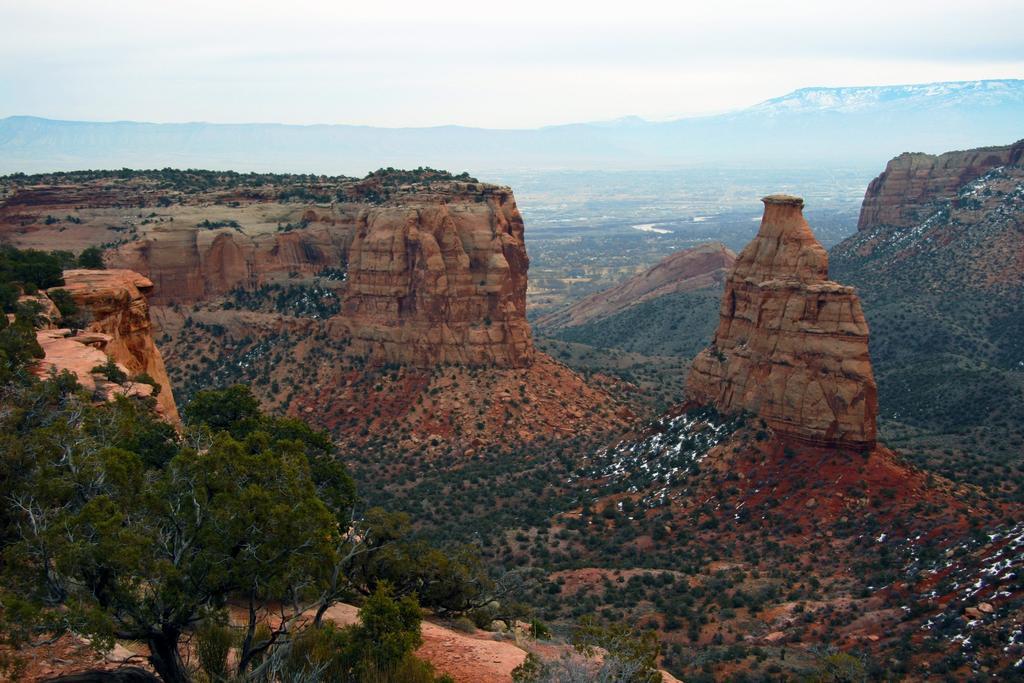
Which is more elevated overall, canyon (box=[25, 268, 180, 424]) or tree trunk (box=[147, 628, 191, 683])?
canyon (box=[25, 268, 180, 424])

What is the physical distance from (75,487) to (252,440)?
179 inches

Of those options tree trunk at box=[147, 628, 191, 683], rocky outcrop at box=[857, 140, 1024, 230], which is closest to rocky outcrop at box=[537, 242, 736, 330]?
rocky outcrop at box=[857, 140, 1024, 230]

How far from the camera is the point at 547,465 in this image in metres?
47.6

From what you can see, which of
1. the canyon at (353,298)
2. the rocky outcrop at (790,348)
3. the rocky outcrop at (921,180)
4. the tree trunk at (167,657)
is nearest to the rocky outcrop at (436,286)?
the canyon at (353,298)

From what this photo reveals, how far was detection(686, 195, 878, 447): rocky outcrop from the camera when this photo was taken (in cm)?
3750

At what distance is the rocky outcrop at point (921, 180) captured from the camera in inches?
3939

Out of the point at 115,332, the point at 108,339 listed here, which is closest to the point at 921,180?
the point at 115,332

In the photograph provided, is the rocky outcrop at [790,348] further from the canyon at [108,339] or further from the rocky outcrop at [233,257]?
the rocky outcrop at [233,257]

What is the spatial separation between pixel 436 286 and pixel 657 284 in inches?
2729

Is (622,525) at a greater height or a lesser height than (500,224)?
lesser

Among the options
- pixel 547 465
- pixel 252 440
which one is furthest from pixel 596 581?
pixel 252 440

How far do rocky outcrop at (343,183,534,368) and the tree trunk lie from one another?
3887 centimetres

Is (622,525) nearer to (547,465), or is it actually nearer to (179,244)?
(547,465)

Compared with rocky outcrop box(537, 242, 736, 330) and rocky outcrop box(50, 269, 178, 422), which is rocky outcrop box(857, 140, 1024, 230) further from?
rocky outcrop box(50, 269, 178, 422)
